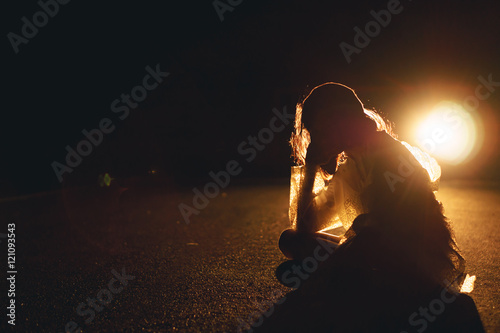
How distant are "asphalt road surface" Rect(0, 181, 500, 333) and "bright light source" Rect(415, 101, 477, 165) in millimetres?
4895

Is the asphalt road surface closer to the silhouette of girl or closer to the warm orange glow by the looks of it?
the warm orange glow

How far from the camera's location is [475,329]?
1.92m

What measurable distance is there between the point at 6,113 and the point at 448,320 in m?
12.9

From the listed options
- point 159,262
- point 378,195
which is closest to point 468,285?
point 378,195

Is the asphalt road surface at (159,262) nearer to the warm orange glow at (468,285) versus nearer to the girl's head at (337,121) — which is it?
the warm orange glow at (468,285)

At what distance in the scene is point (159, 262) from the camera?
3266mm

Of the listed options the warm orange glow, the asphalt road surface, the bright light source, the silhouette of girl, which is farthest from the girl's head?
the bright light source

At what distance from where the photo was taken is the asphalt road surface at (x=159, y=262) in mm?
2221

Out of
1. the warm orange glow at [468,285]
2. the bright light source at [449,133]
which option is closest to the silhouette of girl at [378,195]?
the warm orange glow at [468,285]

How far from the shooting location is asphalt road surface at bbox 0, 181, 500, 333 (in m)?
2.22

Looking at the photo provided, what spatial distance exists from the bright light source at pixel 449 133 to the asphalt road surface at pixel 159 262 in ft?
16.1

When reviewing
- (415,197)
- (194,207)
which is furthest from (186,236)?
(415,197)

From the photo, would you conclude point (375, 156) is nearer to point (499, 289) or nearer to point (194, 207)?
point (499, 289)

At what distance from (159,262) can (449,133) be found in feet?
34.8
